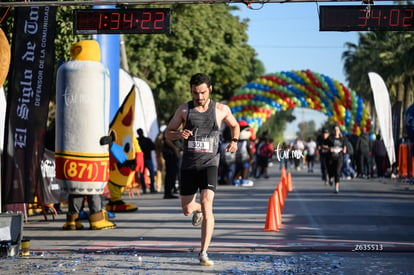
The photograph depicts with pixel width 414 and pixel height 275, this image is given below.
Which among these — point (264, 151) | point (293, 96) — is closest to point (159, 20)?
point (264, 151)

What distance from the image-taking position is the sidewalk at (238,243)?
9.02m

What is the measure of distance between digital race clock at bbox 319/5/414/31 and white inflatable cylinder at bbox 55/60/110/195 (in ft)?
11.8

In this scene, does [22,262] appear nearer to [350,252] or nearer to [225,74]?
[350,252]

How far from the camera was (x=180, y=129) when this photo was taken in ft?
32.0

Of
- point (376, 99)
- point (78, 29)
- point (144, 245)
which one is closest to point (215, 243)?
point (144, 245)

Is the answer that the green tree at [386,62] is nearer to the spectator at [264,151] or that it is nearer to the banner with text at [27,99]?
the spectator at [264,151]

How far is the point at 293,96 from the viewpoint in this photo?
39.3m

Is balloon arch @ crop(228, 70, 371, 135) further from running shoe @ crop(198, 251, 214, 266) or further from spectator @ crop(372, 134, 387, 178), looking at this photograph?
running shoe @ crop(198, 251, 214, 266)

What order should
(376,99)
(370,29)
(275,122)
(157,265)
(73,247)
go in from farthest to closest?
(275,122) < (376,99) < (370,29) < (73,247) < (157,265)

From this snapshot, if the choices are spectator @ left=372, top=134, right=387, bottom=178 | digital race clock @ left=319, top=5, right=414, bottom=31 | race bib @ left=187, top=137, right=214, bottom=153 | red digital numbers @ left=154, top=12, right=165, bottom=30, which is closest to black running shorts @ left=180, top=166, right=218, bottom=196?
race bib @ left=187, top=137, right=214, bottom=153

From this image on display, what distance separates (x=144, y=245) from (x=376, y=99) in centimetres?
1684

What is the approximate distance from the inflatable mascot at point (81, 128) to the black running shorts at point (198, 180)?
12.5ft

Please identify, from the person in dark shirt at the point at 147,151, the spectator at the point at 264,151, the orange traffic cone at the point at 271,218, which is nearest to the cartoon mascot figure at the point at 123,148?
the orange traffic cone at the point at 271,218

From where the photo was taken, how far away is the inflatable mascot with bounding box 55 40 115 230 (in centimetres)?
1310
